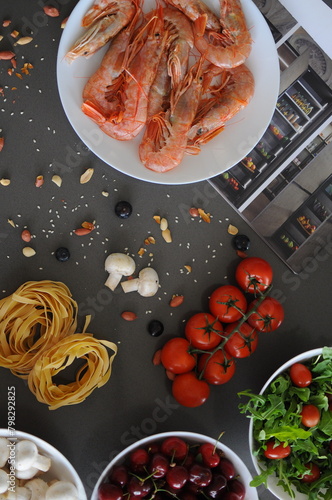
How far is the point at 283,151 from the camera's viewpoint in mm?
1609

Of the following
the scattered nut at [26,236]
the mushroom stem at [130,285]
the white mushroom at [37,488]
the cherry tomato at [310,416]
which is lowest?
the white mushroom at [37,488]

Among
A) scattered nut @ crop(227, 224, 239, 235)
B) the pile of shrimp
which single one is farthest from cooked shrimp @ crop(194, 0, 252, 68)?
scattered nut @ crop(227, 224, 239, 235)

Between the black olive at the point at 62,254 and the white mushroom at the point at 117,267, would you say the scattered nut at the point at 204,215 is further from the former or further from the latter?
the black olive at the point at 62,254

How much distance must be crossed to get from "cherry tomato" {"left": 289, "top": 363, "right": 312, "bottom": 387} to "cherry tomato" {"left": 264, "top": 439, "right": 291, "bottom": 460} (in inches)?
6.5

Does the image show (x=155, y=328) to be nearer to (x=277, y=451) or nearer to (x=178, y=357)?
(x=178, y=357)

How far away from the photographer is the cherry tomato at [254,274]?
5.00 ft

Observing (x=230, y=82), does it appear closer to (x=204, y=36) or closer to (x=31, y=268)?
(x=204, y=36)

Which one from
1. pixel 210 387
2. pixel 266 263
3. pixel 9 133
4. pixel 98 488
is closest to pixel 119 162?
pixel 9 133

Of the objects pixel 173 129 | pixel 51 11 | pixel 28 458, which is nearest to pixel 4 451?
pixel 28 458

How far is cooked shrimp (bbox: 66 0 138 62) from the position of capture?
1.41m

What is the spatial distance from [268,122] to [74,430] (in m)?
1.02

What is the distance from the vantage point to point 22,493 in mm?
1299

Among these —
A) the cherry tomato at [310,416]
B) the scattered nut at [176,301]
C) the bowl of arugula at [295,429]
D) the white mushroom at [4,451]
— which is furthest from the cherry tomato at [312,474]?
the white mushroom at [4,451]

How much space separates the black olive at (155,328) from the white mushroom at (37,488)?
479mm
